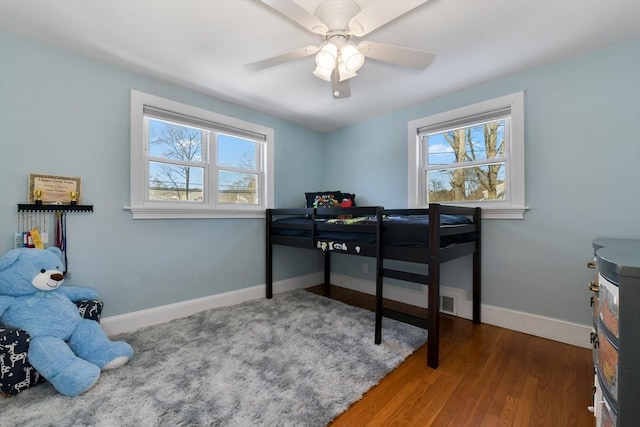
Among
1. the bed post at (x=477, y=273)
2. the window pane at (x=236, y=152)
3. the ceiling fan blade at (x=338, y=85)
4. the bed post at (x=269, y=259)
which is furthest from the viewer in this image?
the bed post at (x=269, y=259)

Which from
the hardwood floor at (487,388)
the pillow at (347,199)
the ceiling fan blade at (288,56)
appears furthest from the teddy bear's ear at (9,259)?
the pillow at (347,199)

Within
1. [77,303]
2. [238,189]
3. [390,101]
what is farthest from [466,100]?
[77,303]

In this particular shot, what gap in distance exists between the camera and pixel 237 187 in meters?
2.80

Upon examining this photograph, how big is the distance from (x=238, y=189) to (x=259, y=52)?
1.39 m

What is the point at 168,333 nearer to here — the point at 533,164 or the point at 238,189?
the point at 238,189

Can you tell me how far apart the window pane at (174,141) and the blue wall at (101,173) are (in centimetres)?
22

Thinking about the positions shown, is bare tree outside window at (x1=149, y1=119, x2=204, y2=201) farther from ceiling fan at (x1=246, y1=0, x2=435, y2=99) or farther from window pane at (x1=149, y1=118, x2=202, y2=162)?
ceiling fan at (x1=246, y1=0, x2=435, y2=99)

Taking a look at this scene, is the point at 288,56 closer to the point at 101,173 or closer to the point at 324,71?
the point at 324,71

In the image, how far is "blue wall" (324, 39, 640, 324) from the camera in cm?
171

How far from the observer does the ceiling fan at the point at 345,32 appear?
1.16 metres

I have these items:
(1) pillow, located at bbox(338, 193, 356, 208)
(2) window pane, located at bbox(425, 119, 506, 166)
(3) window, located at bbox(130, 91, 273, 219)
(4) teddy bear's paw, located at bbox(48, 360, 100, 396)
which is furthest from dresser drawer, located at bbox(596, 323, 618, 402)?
(3) window, located at bbox(130, 91, 273, 219)

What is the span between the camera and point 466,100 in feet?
7.74

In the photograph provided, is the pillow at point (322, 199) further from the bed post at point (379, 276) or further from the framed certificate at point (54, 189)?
the framed certificate at point (54, 189)

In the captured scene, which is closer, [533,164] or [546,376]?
[546,376]
